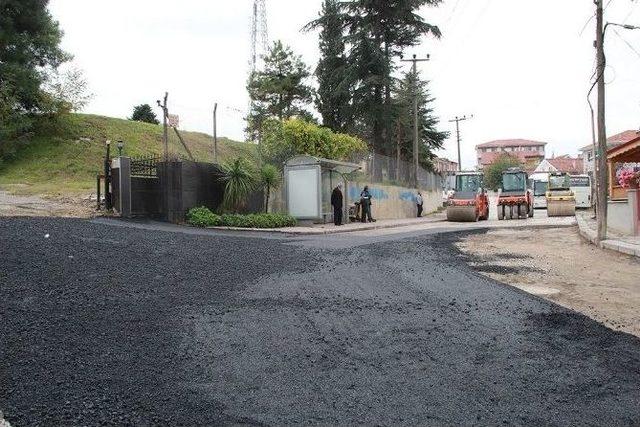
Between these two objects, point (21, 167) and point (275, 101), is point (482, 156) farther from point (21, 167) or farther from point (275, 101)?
point (21, 167)

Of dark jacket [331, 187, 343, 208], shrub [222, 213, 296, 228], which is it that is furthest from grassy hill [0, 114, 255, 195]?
dark jacket [331, 187, 343, 208]

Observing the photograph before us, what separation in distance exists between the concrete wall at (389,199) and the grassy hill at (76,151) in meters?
12.4

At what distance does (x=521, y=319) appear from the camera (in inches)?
264

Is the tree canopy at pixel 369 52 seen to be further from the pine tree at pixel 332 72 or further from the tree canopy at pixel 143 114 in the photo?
the tree canopy at pixel 143 114

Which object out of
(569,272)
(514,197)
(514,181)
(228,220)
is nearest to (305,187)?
(228,220)

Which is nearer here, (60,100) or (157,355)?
(157,355)

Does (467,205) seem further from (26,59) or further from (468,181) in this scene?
(26,59)

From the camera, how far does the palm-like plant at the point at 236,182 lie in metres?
20.8

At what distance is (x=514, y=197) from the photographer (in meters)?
31.7

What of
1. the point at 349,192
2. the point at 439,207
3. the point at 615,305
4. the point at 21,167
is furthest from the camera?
the point at 439,207

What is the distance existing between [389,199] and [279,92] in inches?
609

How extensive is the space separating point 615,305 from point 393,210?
27.1m

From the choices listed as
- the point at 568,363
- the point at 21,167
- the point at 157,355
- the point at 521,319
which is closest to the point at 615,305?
the point at 521,319

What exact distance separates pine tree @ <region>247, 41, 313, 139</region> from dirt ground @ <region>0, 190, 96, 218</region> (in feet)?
83.5
